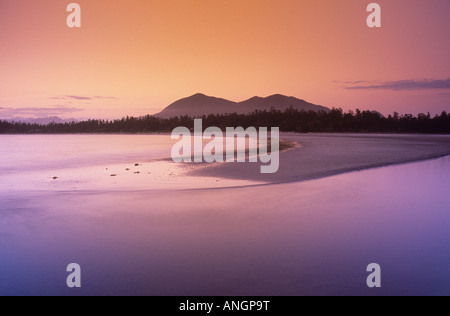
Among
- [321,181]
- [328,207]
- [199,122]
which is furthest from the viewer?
[199,122]

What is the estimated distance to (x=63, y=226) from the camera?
20.6ft

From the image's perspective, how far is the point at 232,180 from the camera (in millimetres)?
11453

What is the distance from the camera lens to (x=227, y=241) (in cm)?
533

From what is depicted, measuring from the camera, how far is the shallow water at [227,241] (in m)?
3.88

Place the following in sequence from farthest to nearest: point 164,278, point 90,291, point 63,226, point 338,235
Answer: point 63,226 < point 338,235 < point 164,278 < point 90,291

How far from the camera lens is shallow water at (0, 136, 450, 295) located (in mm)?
3875

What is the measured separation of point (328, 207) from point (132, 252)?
445 centimetres

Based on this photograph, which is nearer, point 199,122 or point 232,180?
point 232,180

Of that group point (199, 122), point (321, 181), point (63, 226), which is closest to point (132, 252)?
point (63, 226)

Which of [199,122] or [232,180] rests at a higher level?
[199,122]

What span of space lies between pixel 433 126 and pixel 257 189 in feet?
219
